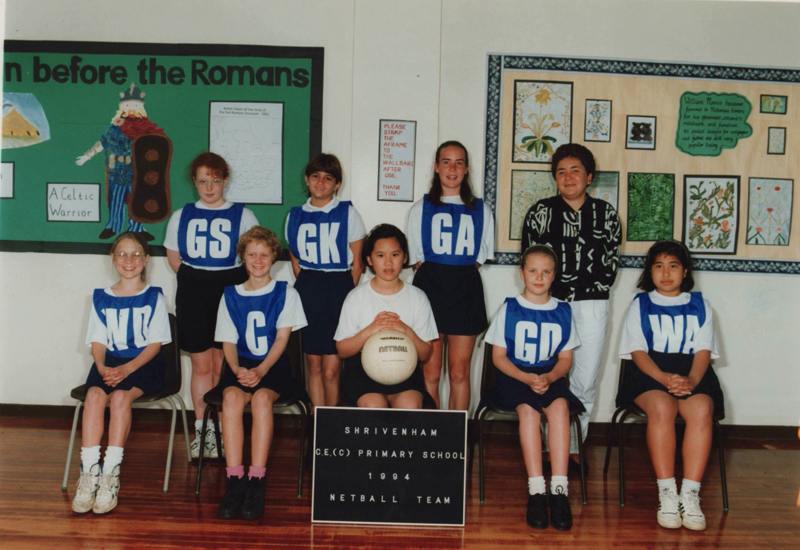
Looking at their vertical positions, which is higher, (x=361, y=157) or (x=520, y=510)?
(x=361, y=157)

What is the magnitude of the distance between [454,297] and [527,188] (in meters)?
1.03

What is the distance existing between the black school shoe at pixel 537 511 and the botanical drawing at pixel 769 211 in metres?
2.40

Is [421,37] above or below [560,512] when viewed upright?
above

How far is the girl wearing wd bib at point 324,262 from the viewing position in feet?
12.9

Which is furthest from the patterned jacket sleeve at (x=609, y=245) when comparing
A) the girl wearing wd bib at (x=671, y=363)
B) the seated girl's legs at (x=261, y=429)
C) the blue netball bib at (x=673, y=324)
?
the seated girl's legs at (x=261, y=429)

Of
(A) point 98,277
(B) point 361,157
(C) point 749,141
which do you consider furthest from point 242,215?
(C) point 749,141

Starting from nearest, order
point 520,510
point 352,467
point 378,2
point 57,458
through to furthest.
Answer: point 352,467 → point 520,510 → point 57,458 → point 378,2

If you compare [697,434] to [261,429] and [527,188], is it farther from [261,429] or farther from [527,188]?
[527,188]

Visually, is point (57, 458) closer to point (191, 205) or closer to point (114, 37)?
point (191, 205)

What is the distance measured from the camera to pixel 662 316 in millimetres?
3480

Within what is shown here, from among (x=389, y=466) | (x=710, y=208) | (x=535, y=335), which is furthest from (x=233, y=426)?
(x=710, y=208)

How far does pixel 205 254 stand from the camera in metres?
3.94

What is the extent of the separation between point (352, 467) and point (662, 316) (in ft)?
4.86

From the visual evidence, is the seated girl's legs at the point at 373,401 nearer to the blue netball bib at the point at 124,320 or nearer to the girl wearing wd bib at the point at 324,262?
→ the girl wearing wd bib at the point at 324,262
